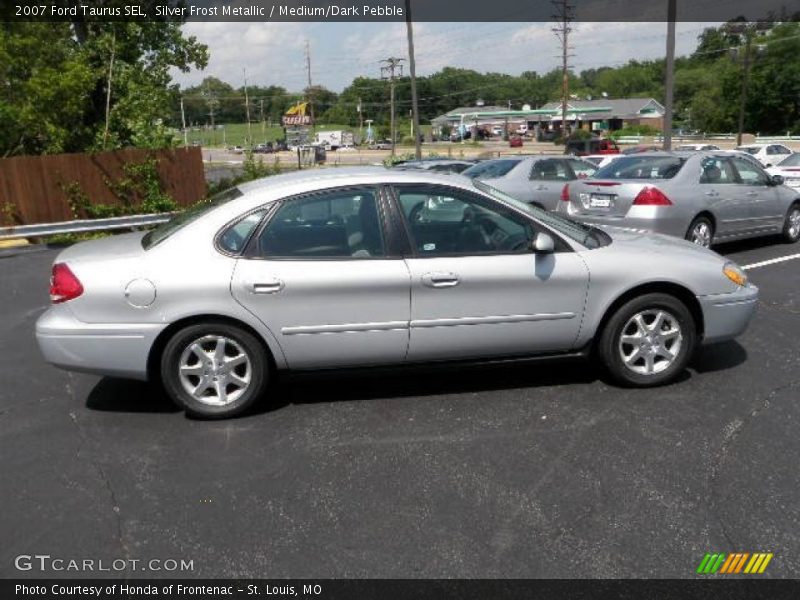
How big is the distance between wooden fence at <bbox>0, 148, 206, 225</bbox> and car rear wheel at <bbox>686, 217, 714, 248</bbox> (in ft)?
34.6

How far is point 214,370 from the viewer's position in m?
4.14

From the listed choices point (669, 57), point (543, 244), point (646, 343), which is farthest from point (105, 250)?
point (669, 57)

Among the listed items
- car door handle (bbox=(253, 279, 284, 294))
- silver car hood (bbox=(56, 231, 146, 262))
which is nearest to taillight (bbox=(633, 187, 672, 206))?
car door handle (bbox=(253, 279, 284, 294))

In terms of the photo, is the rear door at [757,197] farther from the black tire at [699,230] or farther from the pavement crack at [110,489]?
the pavement crack at [110,489]

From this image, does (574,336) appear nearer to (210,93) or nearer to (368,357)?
(368,357)

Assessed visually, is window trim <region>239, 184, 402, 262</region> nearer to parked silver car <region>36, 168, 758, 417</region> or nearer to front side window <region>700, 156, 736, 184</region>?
parked silver car <region>36, 168, 758, 417</region>

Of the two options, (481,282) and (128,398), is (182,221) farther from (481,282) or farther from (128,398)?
(481,282)

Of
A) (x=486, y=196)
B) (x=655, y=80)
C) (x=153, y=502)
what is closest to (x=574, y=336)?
(x=486, y=196)

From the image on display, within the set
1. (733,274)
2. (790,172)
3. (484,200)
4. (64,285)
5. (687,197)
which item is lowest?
(790,172)

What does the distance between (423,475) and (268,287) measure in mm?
1451

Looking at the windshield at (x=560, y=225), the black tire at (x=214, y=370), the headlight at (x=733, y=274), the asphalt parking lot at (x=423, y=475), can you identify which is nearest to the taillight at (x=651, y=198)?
the asphalt parking lot at (x=423, y=475)

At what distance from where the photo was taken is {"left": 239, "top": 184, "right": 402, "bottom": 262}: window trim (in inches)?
163
